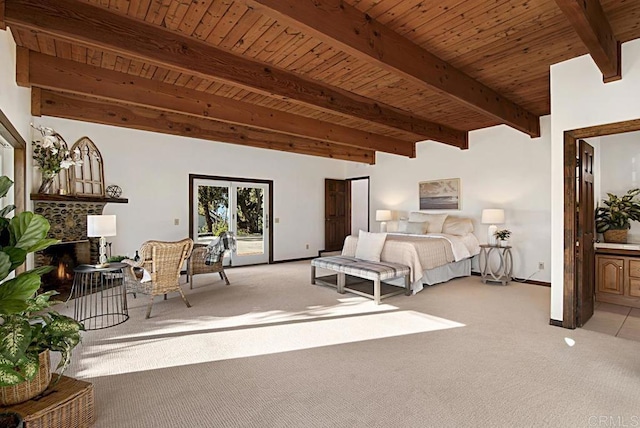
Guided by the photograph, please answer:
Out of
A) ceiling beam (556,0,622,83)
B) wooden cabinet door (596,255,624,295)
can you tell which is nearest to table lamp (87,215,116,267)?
ceiling beam (556,0,622,83)

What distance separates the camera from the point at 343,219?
9.48 m

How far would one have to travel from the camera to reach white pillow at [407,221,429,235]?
267 inches

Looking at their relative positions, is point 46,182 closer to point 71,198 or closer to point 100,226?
point 71,198

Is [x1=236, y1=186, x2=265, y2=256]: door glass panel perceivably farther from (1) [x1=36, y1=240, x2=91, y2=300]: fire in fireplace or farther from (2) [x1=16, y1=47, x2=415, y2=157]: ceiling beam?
(1) [x1=36, y1=240, x2=91, y2=300]: fire in fireplace

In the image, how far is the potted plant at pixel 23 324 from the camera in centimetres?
146

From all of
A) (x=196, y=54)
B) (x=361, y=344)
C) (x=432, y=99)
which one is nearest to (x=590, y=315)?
(x=361, y=344)

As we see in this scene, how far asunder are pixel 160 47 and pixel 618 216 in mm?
5853

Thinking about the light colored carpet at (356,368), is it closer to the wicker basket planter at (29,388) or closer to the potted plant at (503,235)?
the wicker basket planter at (29,388)

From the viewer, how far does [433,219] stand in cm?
696

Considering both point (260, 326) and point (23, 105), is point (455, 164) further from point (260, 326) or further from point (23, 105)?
point (23, 105)

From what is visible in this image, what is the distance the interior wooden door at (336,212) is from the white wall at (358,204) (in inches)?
12.4

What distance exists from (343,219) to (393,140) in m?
2.99

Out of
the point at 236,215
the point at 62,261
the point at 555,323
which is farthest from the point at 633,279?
the point at 62,261

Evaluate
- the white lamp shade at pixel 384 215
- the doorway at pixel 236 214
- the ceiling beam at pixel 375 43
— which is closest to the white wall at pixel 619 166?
the ceiling beam at pixel 375 43
